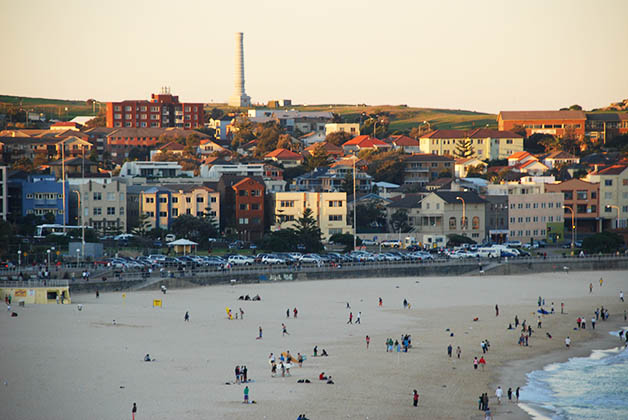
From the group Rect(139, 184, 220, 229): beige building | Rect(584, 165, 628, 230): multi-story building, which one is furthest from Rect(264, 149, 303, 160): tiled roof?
Rect(584, 165, 628, 230): multi-story building

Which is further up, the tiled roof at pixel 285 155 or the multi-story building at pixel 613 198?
the tiled roof at pixel 285 155

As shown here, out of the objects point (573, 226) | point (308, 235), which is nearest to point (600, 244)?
point (573, 226)

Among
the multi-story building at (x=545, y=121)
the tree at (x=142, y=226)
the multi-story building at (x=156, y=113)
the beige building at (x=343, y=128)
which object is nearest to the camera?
the tree at (x=142, y=226)

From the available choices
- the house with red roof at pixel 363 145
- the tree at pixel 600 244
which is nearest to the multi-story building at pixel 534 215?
the tree at pixel 600 244

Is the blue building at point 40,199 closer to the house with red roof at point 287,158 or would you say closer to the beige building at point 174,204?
the beige building at point 174,204

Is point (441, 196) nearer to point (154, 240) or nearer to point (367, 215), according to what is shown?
point (367, 215)

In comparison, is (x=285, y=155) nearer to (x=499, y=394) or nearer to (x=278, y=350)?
(x=278, y=350)
